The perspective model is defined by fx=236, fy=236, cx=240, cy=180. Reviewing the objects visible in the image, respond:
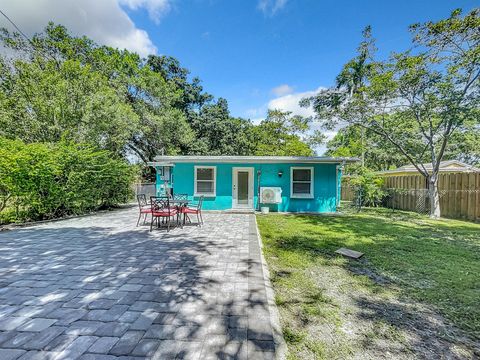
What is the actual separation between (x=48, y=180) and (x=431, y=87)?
15330mm

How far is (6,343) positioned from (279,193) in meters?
9.64

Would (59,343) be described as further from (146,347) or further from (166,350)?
(166,350)

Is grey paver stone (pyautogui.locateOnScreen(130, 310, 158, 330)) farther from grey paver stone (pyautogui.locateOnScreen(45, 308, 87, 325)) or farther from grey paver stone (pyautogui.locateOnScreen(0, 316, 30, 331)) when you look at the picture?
grey paver stone (pyautogui.locateOnScreen(0, 316, 30, 331))

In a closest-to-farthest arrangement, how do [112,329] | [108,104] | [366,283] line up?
[112,329]
[366,283]
[108,104]

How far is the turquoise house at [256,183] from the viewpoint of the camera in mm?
11055

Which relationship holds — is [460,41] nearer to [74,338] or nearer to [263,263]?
[263,263]

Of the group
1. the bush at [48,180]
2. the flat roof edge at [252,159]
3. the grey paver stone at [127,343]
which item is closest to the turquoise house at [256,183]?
the flat roof edge at [252,159]

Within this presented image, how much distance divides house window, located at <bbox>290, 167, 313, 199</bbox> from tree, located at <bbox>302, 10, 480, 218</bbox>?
454cm

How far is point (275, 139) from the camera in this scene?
73.5ft

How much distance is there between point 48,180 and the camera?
7.72m

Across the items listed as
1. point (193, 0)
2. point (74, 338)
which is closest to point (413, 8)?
point (193, 0)

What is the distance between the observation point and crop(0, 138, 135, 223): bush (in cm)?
699

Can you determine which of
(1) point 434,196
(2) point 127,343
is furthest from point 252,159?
(2) point 127,343

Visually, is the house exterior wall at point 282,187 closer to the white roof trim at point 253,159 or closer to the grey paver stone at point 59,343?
the white roof trim at point 253,159
